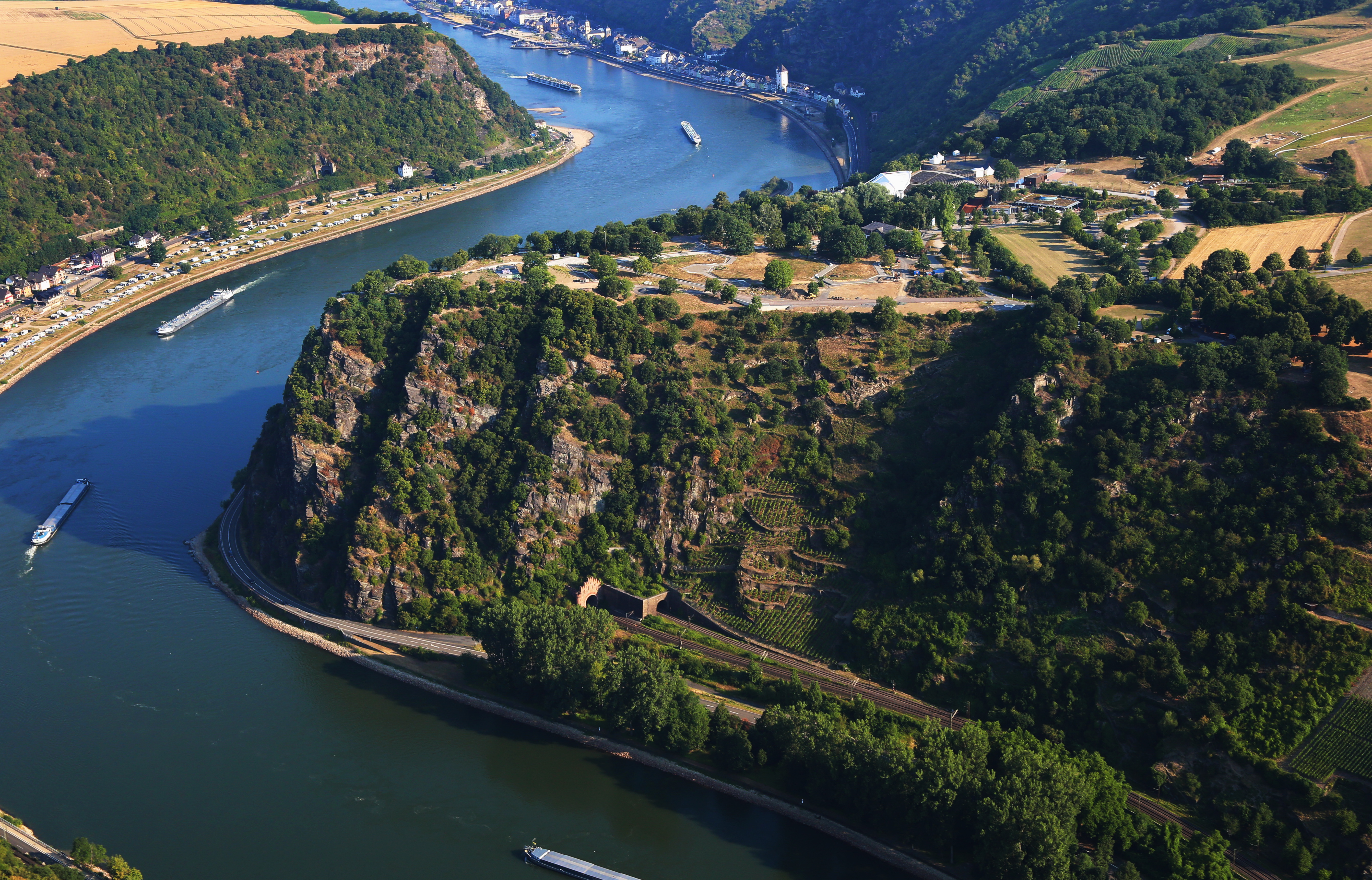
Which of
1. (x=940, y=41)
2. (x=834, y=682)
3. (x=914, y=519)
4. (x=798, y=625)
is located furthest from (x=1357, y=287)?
(x=940, y=41)

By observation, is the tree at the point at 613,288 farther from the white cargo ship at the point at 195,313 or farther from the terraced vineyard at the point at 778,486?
the white cargo ship at the point at 195,313

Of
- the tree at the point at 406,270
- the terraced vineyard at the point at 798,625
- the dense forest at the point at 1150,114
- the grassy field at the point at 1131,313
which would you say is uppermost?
the dense forest at the point at 1150,114

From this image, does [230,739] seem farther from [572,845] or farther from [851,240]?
[851,240]

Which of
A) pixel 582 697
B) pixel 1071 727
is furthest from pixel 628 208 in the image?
pixel 1071 727

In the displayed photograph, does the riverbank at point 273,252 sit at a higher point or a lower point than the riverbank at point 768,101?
lower

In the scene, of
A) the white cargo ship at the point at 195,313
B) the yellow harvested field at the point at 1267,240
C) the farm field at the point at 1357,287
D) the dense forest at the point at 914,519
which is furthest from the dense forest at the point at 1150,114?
the white cargo ship at the point at 195,313

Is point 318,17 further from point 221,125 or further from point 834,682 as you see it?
point 834,682

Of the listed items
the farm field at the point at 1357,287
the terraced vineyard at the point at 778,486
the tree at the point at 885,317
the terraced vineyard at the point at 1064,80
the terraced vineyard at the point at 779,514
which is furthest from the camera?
the terraced vineyard at the point at 1064,80
